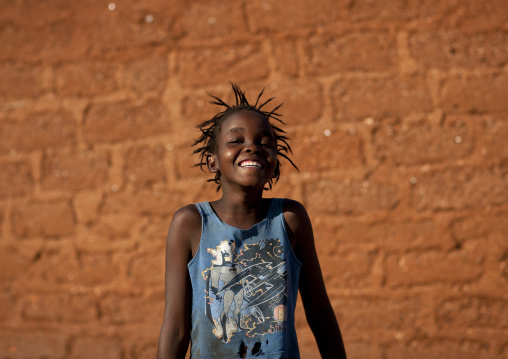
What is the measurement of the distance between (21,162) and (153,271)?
1109 millimetres

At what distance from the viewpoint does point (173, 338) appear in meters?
1.53

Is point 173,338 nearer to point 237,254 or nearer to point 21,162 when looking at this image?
point 237,254

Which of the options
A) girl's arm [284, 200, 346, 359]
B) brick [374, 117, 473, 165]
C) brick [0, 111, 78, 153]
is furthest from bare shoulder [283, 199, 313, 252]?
brick [0, 111, 78, 153]

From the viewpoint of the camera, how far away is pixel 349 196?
122 inches

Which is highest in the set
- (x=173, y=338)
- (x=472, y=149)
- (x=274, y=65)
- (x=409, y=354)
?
(x=274, y=65)

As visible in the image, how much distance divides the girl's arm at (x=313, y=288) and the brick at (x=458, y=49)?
6.05 feet

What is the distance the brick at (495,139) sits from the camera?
3.02m

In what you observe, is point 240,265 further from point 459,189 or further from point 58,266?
point 58,266

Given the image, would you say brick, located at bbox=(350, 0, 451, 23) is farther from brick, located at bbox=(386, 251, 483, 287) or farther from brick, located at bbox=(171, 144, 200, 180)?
brick, located at bbox=(386, 251, 483, 287)

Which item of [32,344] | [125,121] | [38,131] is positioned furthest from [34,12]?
[32,344]

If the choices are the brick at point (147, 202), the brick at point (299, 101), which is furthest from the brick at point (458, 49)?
the brick at point (147, 202)

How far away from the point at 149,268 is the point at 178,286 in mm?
1730

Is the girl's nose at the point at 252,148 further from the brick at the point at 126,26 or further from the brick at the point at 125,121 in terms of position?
the brick at the point at 126,26

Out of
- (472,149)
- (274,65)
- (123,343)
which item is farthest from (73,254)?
(472,149)
